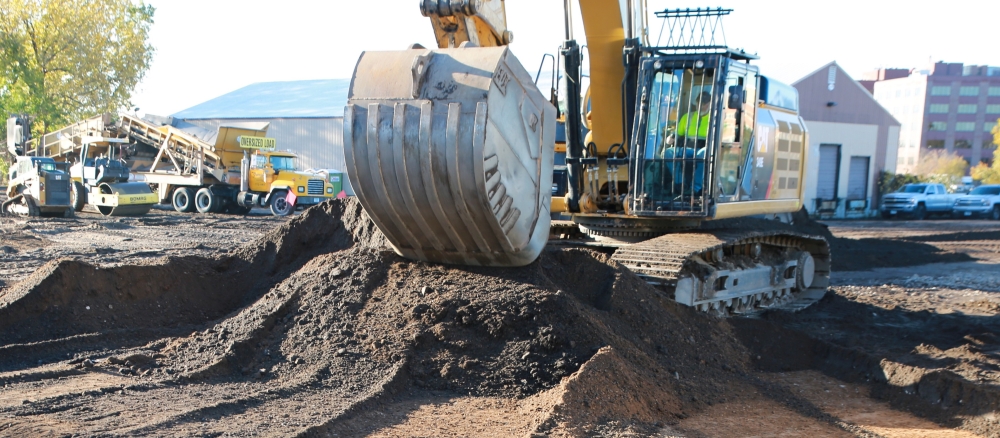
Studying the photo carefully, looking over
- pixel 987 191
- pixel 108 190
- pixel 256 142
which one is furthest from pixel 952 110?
pixel 108 190

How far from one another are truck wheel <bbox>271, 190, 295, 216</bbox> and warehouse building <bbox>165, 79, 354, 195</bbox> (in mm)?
6596

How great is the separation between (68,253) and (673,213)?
10.6m

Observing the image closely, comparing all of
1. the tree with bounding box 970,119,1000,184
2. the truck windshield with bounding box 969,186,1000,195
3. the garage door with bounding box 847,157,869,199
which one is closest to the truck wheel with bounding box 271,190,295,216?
the garage door with bounding box 847,157,869,199

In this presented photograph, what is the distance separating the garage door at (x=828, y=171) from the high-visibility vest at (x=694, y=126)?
94.0 ft

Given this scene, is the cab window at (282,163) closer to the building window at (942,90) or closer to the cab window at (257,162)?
the cab window at (257,162)

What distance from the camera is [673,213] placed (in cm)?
802

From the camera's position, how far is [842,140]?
35344 millimetres

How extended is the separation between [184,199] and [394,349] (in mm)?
22631

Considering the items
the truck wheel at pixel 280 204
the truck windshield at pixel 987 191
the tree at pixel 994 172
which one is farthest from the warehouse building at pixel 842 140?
the truck wheel at pixel 280 204

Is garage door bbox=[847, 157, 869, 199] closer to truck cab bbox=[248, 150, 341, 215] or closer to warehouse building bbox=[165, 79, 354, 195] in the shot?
warehouse building bbox=[165, 79, 354, 195]

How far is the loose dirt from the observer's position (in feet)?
16.0

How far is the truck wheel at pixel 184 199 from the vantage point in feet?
86.0

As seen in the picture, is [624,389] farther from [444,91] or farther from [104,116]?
[104,116]

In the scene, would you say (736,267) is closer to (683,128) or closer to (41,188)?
(683,128)
